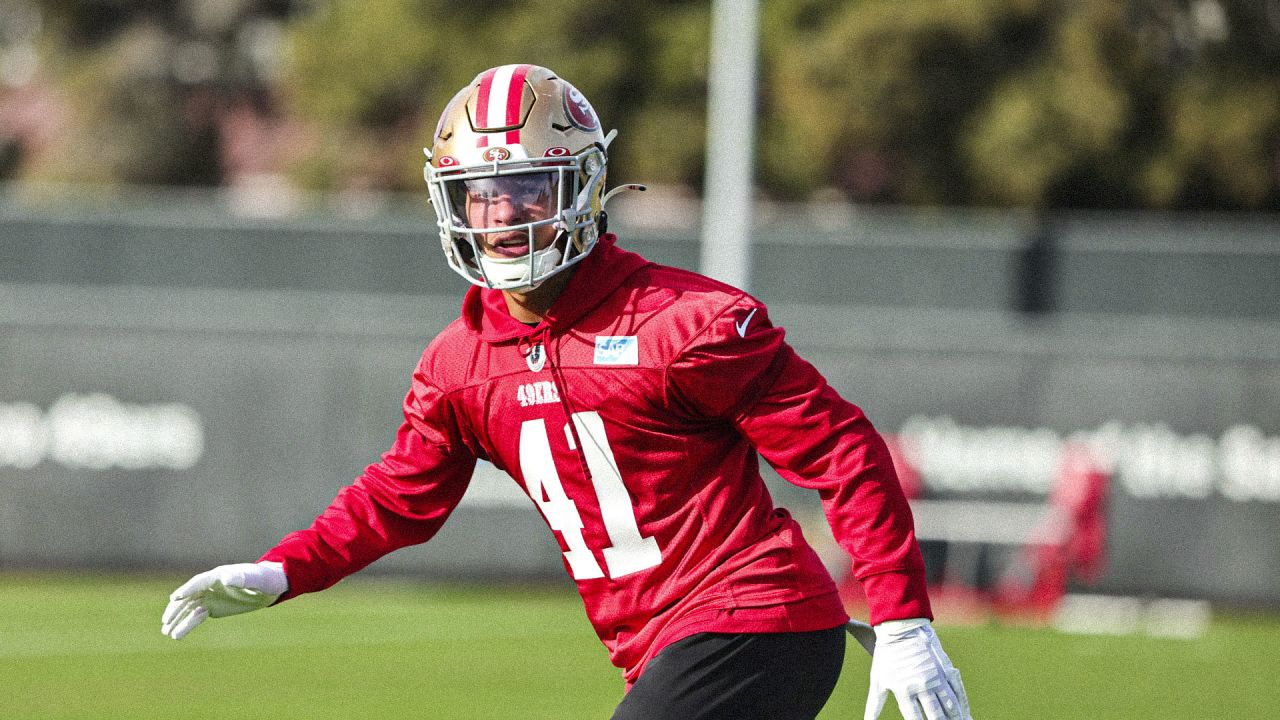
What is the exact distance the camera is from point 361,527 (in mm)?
4699

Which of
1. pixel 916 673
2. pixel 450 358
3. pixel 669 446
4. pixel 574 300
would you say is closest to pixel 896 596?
pixel 916 673

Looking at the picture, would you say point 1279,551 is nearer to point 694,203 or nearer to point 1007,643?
point 1007,643

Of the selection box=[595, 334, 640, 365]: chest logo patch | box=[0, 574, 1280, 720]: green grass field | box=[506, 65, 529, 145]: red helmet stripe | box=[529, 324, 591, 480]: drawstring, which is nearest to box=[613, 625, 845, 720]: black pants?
box=[529, 324, 591, 480]: drawstring

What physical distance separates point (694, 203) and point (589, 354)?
27777 millimetres

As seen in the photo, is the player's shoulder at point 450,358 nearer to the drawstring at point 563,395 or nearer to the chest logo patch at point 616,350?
the drawstring at point 563,395

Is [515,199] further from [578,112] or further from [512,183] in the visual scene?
[578,112]

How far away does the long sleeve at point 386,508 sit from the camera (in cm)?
464

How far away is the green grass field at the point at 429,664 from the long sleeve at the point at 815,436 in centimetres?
447

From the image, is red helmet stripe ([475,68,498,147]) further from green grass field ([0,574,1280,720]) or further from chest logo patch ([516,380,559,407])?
green grass field ([0,574,1280,720])

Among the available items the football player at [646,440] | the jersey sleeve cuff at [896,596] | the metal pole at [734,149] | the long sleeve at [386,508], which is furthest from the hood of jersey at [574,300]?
the metal pole at [734,149]

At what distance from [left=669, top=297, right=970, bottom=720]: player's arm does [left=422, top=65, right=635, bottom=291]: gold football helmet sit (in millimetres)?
415

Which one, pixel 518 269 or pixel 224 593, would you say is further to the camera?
pixel 224 593

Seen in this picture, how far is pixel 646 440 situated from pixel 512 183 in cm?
63

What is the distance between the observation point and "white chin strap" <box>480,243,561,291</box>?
429cm
